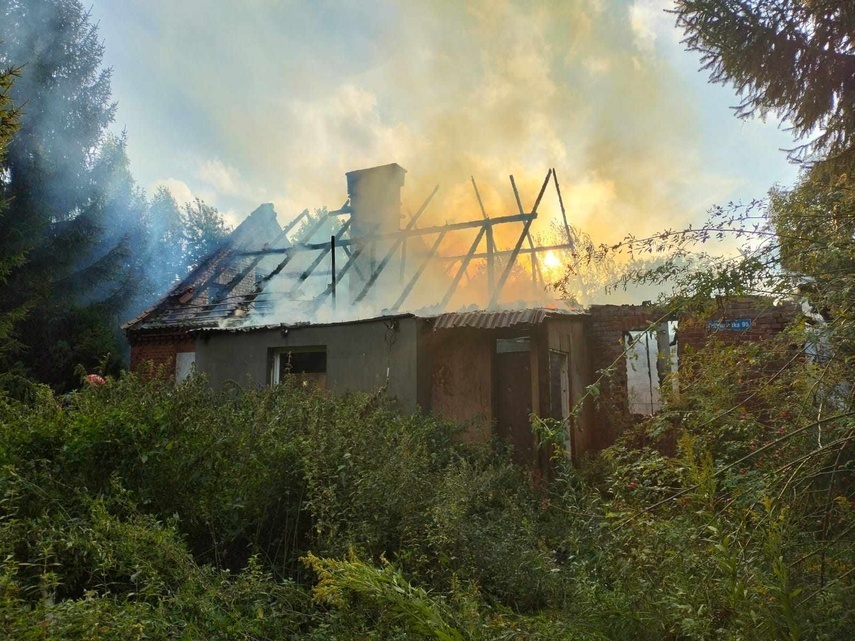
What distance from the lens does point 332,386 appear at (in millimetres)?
9680

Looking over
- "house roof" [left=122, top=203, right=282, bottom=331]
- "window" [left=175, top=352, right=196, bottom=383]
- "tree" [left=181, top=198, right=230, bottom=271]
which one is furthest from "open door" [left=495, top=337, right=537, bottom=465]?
"tree" [left=181, top=198, right=230, bottom=271]

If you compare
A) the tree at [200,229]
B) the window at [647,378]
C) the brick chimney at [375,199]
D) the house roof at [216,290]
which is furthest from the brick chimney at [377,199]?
the tree at [200,229]

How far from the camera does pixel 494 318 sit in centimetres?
842

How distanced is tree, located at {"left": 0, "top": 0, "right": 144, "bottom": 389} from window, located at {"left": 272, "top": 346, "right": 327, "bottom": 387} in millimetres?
7557

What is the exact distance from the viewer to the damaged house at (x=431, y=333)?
29.5 ft

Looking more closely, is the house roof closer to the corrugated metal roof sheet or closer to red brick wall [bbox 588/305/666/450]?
the corrugated metal roof sheet

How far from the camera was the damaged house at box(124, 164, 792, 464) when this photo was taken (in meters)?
8.99

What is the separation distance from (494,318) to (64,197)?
621 inches

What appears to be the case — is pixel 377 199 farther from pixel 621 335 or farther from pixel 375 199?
pixel 621 335

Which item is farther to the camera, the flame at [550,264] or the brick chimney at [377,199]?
the brick chimney at [377,199]

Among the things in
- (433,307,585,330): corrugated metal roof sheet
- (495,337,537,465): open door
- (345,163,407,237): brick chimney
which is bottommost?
(495,337,537,465): open door

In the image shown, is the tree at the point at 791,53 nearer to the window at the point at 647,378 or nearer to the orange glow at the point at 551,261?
the window at the point at 647,378

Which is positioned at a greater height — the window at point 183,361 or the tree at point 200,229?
the tree at point 200,229

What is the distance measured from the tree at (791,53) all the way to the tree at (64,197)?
49.8 ft
